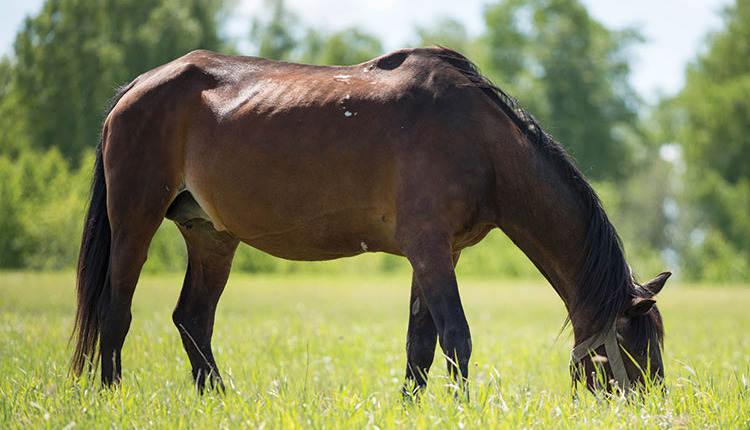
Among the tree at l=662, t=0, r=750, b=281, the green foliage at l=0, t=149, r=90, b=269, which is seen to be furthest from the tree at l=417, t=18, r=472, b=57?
the green foliage at l=0, t=149, r=90, b=269

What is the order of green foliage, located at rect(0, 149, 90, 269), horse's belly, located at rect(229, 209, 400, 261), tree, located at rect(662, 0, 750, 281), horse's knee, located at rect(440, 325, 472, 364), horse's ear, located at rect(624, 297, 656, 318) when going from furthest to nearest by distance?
tree, located at rect(662, 0, 750, 281)
green foliage, located at rect(0, 149, 90, 269)
horse's belly, located at rect(229, 209, 400, 261)
horse's ear, located at rect(624, 297, 656, 318)
horse's knee, located at rect(440, 325, 472, 364)

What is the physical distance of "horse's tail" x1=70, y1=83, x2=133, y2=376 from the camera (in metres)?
5.66

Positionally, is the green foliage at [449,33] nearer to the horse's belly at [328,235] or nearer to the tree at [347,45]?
the tree at [347,45]

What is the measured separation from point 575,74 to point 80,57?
2926 centimetres

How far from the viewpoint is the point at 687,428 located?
3.96 metres

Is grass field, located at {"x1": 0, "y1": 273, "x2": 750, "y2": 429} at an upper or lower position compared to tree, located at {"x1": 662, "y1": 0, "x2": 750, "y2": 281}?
lower

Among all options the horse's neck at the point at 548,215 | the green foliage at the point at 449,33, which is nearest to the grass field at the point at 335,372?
the horse's neck at the point at 548,215

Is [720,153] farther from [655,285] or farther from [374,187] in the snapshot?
[374,187]

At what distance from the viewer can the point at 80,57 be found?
1160 inches

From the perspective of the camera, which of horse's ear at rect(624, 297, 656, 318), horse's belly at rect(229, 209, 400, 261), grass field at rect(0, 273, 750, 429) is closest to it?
grass field at rect(0, 273, 750, 429)

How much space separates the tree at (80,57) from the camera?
27.9 meters

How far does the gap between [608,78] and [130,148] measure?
4666 centimetres

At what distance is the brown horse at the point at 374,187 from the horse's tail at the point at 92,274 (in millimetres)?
15

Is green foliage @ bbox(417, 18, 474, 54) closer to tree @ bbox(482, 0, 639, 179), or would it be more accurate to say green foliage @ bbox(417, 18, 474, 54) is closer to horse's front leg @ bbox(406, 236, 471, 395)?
tree @ bbox(482, 0, 639, 179)
